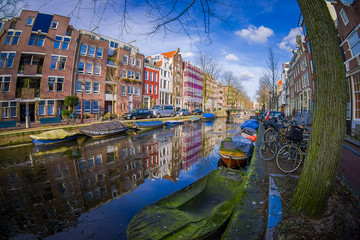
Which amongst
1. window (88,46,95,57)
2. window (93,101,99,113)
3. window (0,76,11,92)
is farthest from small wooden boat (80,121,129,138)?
window (88,46,95,57)

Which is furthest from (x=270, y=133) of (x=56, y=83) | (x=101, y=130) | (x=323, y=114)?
(x=56, y=83)

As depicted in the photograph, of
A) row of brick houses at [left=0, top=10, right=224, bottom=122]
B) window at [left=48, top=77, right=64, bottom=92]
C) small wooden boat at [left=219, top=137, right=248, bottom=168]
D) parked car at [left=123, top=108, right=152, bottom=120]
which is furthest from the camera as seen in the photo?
parked car at [left=123, top=108, right=152, bottom=120]

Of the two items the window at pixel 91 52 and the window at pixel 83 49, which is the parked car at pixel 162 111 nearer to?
the window at pixel 91 52

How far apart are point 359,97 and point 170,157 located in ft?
41.5

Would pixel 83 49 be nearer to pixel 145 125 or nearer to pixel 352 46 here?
pixel 145 125

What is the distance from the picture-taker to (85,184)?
6629 millimetres

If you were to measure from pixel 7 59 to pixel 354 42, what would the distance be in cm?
3375

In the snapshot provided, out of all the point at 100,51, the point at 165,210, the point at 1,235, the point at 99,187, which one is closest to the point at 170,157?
the point at 99,187

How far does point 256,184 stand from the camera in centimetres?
479

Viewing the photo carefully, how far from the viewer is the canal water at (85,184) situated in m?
4.36

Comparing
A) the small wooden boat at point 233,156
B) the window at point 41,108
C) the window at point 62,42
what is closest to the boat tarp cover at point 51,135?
the small wooden boat at point 233,156

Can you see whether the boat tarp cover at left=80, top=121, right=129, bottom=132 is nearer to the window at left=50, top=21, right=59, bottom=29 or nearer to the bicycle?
the bicycle

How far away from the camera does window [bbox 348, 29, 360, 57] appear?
37.1 ft

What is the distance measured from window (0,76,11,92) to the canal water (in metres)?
14.4
